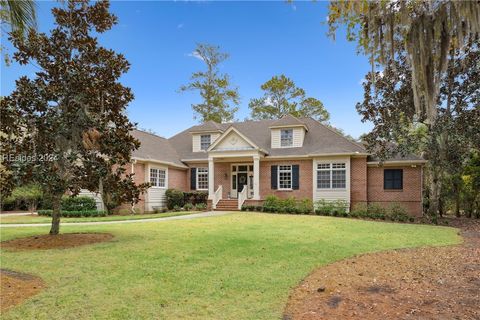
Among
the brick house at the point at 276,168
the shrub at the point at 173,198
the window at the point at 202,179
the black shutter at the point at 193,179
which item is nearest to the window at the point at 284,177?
the brick house at the point at 276,168

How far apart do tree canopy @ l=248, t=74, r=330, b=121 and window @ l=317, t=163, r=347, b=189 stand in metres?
16.0

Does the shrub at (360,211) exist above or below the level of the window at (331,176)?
below

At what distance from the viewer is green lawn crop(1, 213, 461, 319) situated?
4.73m

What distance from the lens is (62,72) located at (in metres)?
9.53

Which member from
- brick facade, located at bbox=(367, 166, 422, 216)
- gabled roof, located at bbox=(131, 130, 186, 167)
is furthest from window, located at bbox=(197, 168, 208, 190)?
brick facade, located at bbox=(367, 166, 422, 216)

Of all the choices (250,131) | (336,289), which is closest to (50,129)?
(336,289)

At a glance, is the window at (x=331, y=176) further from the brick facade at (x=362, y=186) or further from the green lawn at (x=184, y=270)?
the green lawn at (x=184, y=270)

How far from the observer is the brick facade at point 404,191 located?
68.0 ft

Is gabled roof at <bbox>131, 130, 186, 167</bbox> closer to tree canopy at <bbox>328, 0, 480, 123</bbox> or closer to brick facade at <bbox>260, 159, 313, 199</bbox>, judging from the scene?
brick facade at <bbox>260, 159, 313, 199</bbox>

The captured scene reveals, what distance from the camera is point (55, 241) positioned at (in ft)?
31.4

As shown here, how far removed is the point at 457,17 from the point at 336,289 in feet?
14.3

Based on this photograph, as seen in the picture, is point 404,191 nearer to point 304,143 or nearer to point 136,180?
point 304,143

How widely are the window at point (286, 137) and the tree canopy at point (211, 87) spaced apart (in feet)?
50.8

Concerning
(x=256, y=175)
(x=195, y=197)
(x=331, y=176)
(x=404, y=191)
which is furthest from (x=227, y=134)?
(x=404, y=191)
